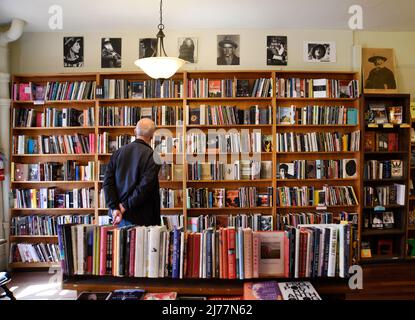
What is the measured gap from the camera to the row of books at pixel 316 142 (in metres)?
3.44

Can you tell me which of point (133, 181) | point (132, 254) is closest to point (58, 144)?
point (133, 181)

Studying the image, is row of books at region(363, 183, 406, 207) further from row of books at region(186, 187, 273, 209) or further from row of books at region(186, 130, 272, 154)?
row of books at region(186, 130, 272, 154)

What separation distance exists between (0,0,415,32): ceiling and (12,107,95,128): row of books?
3.23 ft

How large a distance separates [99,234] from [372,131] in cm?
341

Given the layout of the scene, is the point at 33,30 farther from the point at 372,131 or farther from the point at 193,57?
the point at 372,131

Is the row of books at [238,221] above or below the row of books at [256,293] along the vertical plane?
below

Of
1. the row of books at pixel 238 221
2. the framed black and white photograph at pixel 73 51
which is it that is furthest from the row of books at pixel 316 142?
the framed black and white photograph at pixel 73 51

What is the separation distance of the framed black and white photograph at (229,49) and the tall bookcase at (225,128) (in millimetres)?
185

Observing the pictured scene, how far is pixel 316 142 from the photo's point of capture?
3.46 metres

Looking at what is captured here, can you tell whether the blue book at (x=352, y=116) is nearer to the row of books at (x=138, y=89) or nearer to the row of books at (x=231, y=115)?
the row of books at (x=231, y=115)

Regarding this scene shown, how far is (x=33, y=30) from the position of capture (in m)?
3.47
